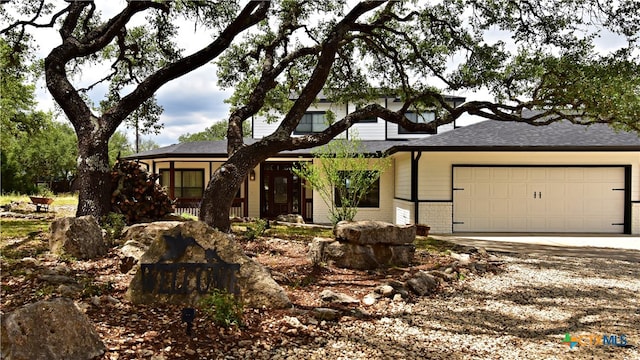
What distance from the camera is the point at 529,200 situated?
14266mm

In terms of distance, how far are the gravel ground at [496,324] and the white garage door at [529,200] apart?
23.9 feet

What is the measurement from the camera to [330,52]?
9.54 m

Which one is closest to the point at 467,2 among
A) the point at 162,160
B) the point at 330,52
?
the point at 330,52

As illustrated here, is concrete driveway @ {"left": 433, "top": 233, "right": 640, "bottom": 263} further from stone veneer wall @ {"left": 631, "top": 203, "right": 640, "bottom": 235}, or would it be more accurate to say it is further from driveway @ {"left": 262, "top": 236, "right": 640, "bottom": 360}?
driveway @ {"left": 262, "top": 236, "right": 640, "bottom": 360}

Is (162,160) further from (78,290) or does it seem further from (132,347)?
(132,347)

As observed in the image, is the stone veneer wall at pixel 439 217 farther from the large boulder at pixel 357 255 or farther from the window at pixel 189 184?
the window at pixel 189 184

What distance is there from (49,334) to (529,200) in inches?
572

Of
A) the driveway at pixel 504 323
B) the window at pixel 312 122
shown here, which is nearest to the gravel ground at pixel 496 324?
the driveway at pixel 504 323

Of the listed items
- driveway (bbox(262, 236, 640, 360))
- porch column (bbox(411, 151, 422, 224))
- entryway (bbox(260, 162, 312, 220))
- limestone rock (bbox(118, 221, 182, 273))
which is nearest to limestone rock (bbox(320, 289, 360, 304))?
driveway (bbox(262, 236, 640, 360))

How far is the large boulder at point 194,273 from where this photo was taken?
436 centimetres

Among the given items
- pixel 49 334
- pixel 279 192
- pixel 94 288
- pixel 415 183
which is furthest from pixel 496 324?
pixel 279 192

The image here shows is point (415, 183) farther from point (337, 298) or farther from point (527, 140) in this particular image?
point (337, 298)

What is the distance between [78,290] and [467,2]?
33.5 ft

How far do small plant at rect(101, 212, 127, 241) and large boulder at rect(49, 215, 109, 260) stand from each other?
71 cm
